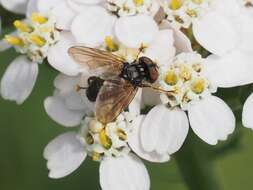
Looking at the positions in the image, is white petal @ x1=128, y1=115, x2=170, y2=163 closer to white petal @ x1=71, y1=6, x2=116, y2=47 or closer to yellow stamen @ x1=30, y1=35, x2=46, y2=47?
white petal @ x1=71, y1=6, x2=116, y2=47

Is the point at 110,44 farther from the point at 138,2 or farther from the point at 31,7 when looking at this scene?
the point at 31,7

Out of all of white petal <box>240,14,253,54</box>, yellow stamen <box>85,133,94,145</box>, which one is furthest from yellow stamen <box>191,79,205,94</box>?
yellow stamen <box>85,133,94,145</box>

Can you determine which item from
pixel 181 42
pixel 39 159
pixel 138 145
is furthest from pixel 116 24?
pixel 39 159

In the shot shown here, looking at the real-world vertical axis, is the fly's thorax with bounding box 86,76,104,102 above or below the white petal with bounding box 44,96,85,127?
above

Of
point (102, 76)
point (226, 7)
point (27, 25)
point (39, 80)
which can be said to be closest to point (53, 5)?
point (27, 25)

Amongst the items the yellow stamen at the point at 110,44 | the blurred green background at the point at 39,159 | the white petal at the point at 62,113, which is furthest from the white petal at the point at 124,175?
the blurred green background at the point at 39,159

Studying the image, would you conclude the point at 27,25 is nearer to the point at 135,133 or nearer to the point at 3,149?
the point at 135,133

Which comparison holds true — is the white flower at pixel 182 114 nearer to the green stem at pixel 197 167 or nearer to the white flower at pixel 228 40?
the white flower at pixel 228 40
